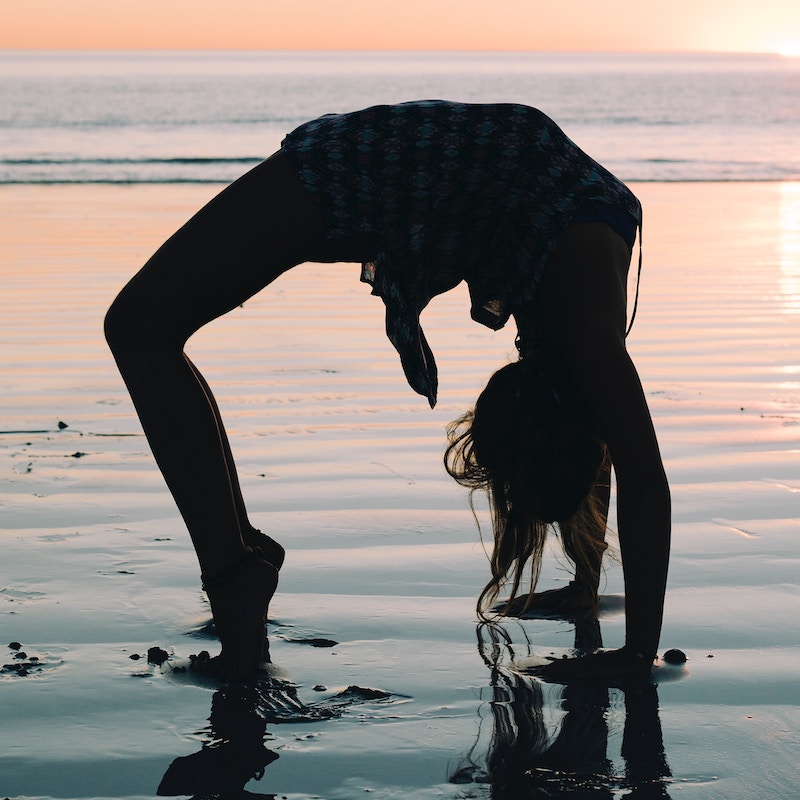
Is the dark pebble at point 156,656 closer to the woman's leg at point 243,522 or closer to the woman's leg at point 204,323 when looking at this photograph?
the woman's leg at point 204,323

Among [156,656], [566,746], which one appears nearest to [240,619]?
[156,656]

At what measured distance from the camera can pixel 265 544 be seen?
274 cm

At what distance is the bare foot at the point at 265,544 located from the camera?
2.70 meters

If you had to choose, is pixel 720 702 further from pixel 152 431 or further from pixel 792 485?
pixel 792 485

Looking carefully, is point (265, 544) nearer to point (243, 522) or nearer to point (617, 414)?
point (243, 522)

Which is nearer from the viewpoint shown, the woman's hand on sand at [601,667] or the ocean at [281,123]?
the woman's hand on sand at [601,667]

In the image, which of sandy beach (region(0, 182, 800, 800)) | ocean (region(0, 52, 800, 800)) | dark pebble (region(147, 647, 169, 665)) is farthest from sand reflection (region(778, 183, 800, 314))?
dark pebble (region(147, 647, 169, 665))

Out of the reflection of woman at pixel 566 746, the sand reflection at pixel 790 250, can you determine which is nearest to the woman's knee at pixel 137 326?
the reflection of woman at pixel 566 746

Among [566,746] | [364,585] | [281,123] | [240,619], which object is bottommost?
[566,746]

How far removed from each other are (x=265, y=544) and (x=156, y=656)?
38cm

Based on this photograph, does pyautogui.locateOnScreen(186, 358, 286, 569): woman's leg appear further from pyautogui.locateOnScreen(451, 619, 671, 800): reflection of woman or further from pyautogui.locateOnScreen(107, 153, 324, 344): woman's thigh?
pyautogui.locateOnScreen(451, 619, 671, 800): reflection of woman

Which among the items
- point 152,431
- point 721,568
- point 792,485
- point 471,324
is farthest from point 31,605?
point 471,324

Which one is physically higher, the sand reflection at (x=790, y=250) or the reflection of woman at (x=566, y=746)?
the sand reflection at (x=790, y=250)

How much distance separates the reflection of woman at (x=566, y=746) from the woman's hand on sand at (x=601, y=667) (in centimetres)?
3
